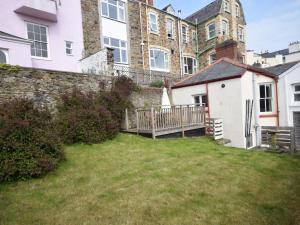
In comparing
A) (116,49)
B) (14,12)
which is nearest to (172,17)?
(116,49)

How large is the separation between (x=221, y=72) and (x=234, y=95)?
201 cm

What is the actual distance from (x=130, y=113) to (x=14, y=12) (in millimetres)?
9423

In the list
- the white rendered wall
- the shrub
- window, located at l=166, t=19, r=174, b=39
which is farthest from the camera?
window, located at l=166, t=19, r=174, b=39

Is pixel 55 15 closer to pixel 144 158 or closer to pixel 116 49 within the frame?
pixel 116 49

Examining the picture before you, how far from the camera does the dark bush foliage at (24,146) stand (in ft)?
19.5

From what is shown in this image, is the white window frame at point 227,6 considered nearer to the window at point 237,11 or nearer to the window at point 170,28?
the window at point 237,11

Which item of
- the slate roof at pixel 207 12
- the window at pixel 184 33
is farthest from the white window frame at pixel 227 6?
the window at pixel 184 33

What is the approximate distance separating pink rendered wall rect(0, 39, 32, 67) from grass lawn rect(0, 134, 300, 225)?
6.59m

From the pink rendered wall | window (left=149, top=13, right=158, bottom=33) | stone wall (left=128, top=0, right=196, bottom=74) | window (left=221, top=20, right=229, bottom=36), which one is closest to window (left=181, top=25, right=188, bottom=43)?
stone wall (left=128, top=0, right=196, bottom=74)

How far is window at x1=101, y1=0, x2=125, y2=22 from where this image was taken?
1836cm

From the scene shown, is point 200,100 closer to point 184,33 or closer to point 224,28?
point 184,33

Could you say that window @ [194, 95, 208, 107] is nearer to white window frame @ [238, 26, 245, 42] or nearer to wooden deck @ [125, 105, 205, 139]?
wooden deck @ [125, 105, 205, 139]

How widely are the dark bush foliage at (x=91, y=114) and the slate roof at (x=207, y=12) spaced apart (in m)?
19.7

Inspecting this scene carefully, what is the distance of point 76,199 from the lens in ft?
16.6
